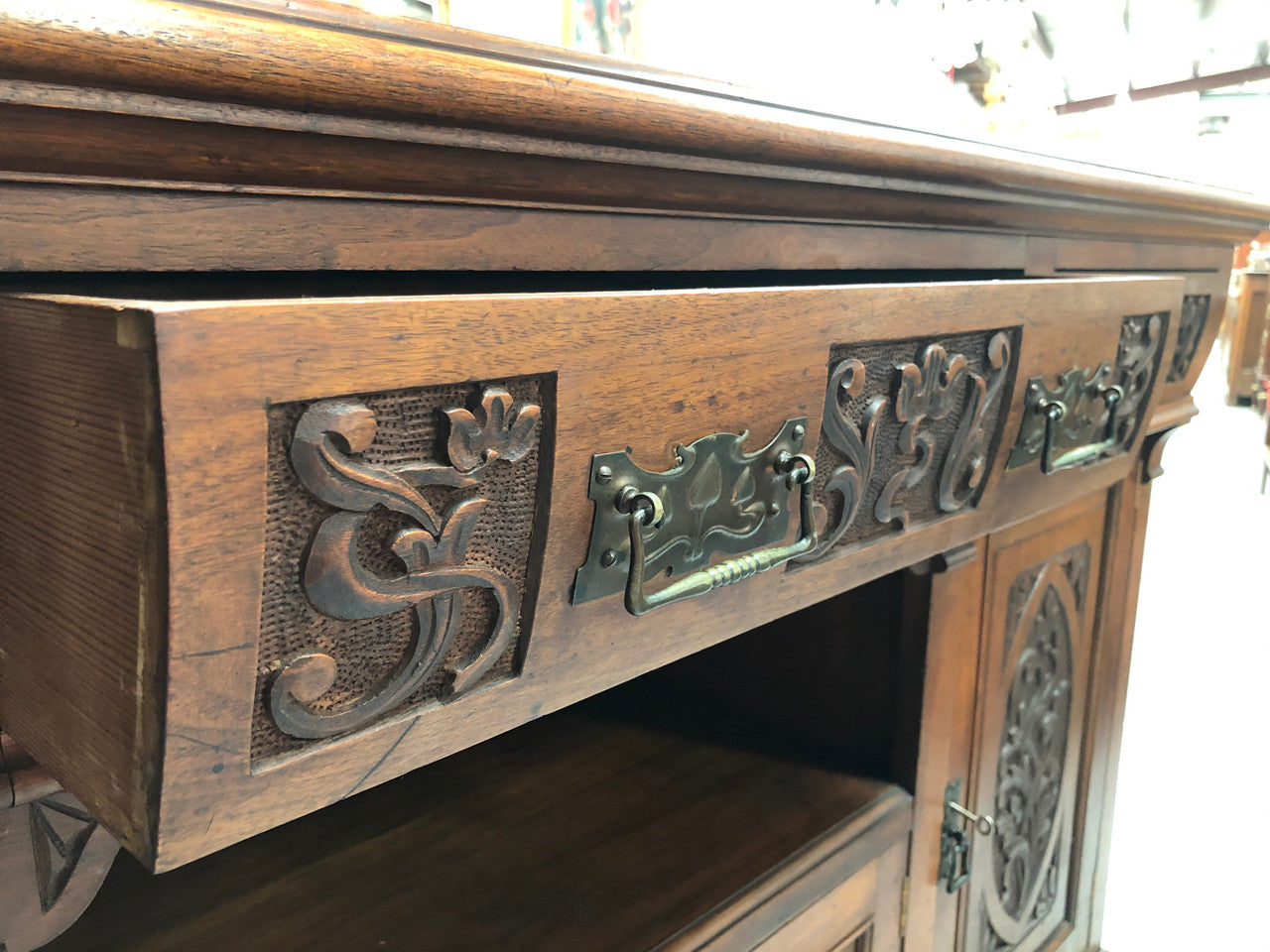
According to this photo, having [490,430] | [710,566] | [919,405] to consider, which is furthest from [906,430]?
[490,430]

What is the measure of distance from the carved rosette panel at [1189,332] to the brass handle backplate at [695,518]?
2.15 feet

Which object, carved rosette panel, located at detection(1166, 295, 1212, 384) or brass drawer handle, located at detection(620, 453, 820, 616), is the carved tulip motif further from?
carved rosette panel, located at detection(1166, 295, 1212, 384)

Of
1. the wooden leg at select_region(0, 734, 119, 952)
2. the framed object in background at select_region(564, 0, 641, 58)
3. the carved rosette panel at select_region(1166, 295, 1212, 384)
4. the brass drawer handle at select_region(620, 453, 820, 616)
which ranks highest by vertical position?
the framed object in background at select_region(564, 0, 641, 58)

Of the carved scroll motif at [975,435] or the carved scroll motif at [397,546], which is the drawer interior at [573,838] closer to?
the carved scroll motif at [975,435]

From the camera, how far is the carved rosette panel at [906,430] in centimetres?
50

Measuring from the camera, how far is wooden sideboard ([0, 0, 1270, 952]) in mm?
277

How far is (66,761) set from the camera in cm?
32

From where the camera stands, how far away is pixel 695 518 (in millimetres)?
426

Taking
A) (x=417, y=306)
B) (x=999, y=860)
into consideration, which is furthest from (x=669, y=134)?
(x=999, y=860)

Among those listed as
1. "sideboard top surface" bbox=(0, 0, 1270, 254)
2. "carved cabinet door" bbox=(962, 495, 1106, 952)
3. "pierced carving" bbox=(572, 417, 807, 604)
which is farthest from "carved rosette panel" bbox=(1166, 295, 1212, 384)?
"pierced carving" bbox=(572, 417, 807, 604)

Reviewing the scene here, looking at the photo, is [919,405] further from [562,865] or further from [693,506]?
[562,865]

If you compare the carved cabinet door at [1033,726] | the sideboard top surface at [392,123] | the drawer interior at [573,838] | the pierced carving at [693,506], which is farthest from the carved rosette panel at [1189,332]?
the pierced carving at [693,506]

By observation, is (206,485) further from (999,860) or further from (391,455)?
(999,860)

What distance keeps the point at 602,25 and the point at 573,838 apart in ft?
1.96
